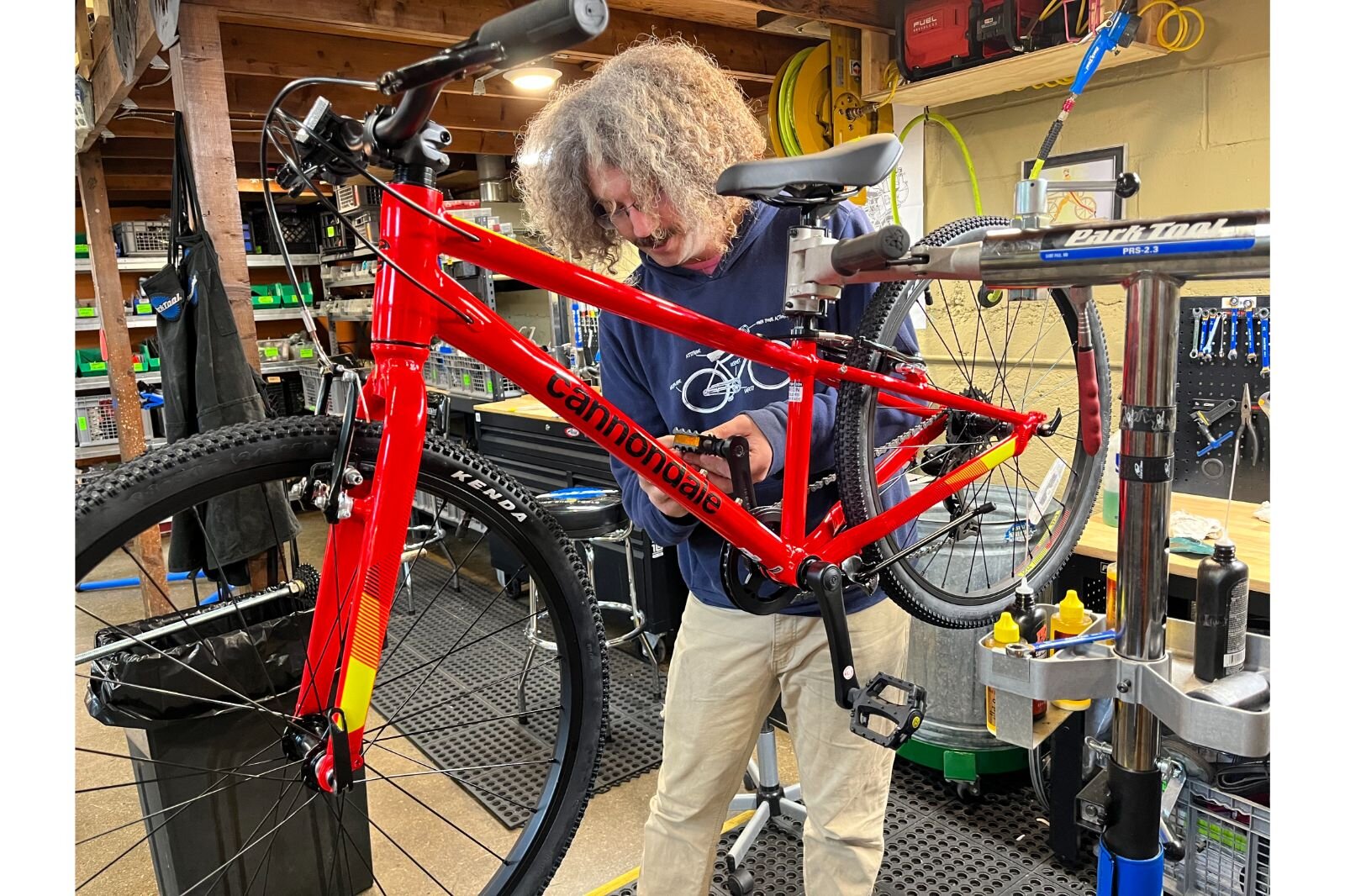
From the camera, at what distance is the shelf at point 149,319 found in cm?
613

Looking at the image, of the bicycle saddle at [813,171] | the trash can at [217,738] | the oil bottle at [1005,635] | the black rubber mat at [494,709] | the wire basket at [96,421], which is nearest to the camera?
the oil bottle at [1005,635]

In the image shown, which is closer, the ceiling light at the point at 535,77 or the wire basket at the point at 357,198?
the ceiling light at the point at 535,77

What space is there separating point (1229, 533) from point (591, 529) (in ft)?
5.13

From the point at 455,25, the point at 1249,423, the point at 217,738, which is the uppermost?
the point at 455,25

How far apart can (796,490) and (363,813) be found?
144 centimetres

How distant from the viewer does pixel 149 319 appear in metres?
6.29

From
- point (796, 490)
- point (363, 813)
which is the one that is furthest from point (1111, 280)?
point (363, 813)

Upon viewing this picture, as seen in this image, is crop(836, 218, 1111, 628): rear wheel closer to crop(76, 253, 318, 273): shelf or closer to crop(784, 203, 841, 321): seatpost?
crop(784, 203, 841, 321): seatpost

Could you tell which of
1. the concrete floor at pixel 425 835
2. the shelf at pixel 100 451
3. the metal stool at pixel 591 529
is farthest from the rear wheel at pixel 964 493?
the shelf at pixel 100 451

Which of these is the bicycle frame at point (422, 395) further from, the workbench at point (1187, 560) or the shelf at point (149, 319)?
the shelf at point (149, 319)

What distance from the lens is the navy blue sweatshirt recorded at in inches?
51.2

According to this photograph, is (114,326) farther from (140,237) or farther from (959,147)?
(959,147)

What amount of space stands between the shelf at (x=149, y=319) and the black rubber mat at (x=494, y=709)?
3.14 m

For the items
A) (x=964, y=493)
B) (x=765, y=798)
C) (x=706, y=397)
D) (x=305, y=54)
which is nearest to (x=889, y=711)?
(x=706, y=397)
